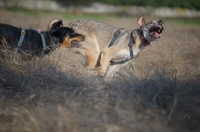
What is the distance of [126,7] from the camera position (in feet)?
146

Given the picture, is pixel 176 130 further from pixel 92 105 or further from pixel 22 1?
pixel 22 1

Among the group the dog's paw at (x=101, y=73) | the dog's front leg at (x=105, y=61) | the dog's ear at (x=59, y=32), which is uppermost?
the dog's ear at (x=59, y=32)

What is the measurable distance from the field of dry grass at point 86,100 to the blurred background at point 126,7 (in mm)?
35746

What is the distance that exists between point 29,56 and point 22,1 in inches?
1317

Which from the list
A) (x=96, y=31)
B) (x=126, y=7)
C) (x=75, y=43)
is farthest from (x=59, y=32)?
(x=126, y=7)

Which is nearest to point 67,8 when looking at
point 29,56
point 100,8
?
point 100,8

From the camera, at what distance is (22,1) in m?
38.9

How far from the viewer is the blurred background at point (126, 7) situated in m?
42.8

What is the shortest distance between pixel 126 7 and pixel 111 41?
37506 millimetres

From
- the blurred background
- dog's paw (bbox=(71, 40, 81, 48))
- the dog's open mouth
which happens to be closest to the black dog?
dog's paw (bbox=(71, 40, 81, 48))

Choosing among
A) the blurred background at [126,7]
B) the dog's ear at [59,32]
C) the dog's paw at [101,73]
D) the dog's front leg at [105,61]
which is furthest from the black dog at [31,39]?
the blurred background at [126,7]

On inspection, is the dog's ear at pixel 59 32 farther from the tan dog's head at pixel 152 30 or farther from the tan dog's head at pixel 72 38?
the tan dog's head at pixel 152 30

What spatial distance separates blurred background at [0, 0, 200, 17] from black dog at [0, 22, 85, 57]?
3422 cm

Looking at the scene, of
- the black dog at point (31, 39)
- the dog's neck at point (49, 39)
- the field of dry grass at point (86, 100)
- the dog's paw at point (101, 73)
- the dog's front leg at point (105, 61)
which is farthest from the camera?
Answer: the dog's front leg at point (105, 61)
